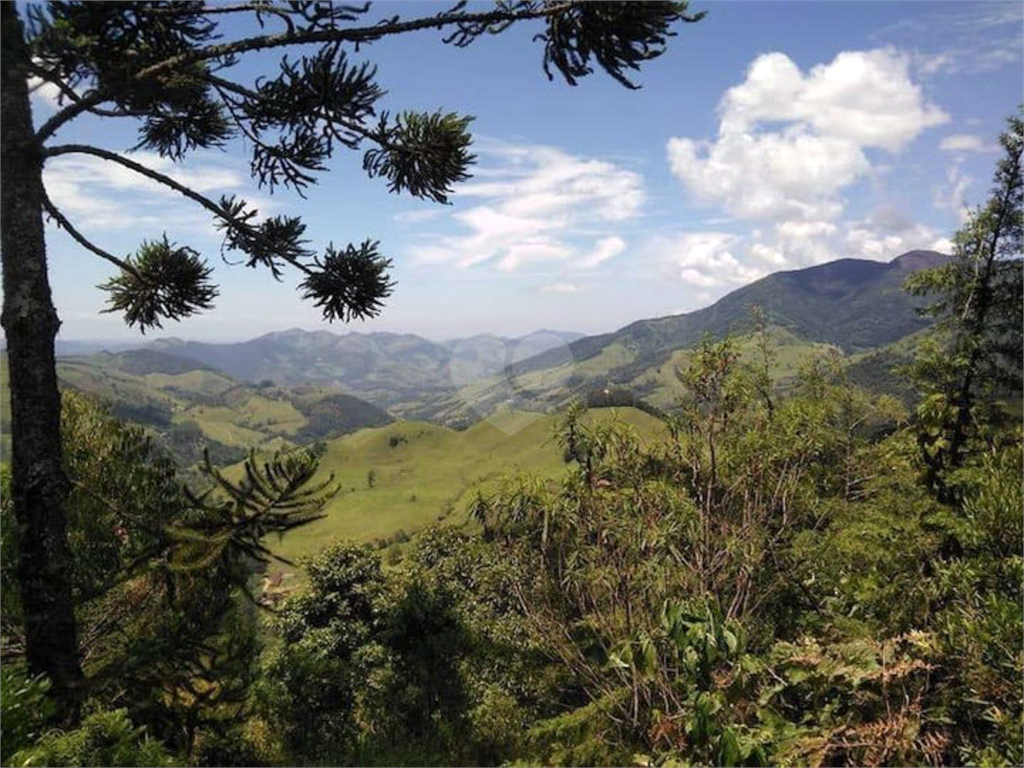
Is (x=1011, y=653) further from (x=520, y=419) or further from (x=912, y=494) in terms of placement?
(x=520, y=419)

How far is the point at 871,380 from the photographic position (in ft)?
391

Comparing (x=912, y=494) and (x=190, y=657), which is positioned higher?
(x=190, y=657)

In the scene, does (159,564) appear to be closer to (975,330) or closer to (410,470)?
(975,330)

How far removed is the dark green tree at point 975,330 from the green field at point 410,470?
86448 mm

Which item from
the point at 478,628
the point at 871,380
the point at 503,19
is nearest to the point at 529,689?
the point at 478,628

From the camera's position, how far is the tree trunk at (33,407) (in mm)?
4375

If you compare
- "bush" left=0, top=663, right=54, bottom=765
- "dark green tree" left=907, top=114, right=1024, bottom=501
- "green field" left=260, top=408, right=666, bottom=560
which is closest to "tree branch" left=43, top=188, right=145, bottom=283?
"bush" left=0, top=663, right=54, bottom=765

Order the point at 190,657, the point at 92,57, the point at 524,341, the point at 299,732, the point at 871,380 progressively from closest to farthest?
the point at 92,57, the point at 190,657, the point at 524,341, the point at 299,732, the point at 871,380

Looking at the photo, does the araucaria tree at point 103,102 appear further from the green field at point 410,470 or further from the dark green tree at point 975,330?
the green field at point 410,470

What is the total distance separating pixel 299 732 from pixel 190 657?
19391 millimetres

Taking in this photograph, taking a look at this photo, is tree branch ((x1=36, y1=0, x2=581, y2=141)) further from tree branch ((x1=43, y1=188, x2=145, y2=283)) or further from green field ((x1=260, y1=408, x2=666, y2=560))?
green field ((x1=260, y1=408, x2=666, y2=560))

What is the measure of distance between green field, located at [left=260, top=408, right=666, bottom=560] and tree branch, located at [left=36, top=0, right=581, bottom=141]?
9788 centimetres

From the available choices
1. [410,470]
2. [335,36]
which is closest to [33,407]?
[335,36]

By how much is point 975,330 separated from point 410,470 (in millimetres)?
159141
